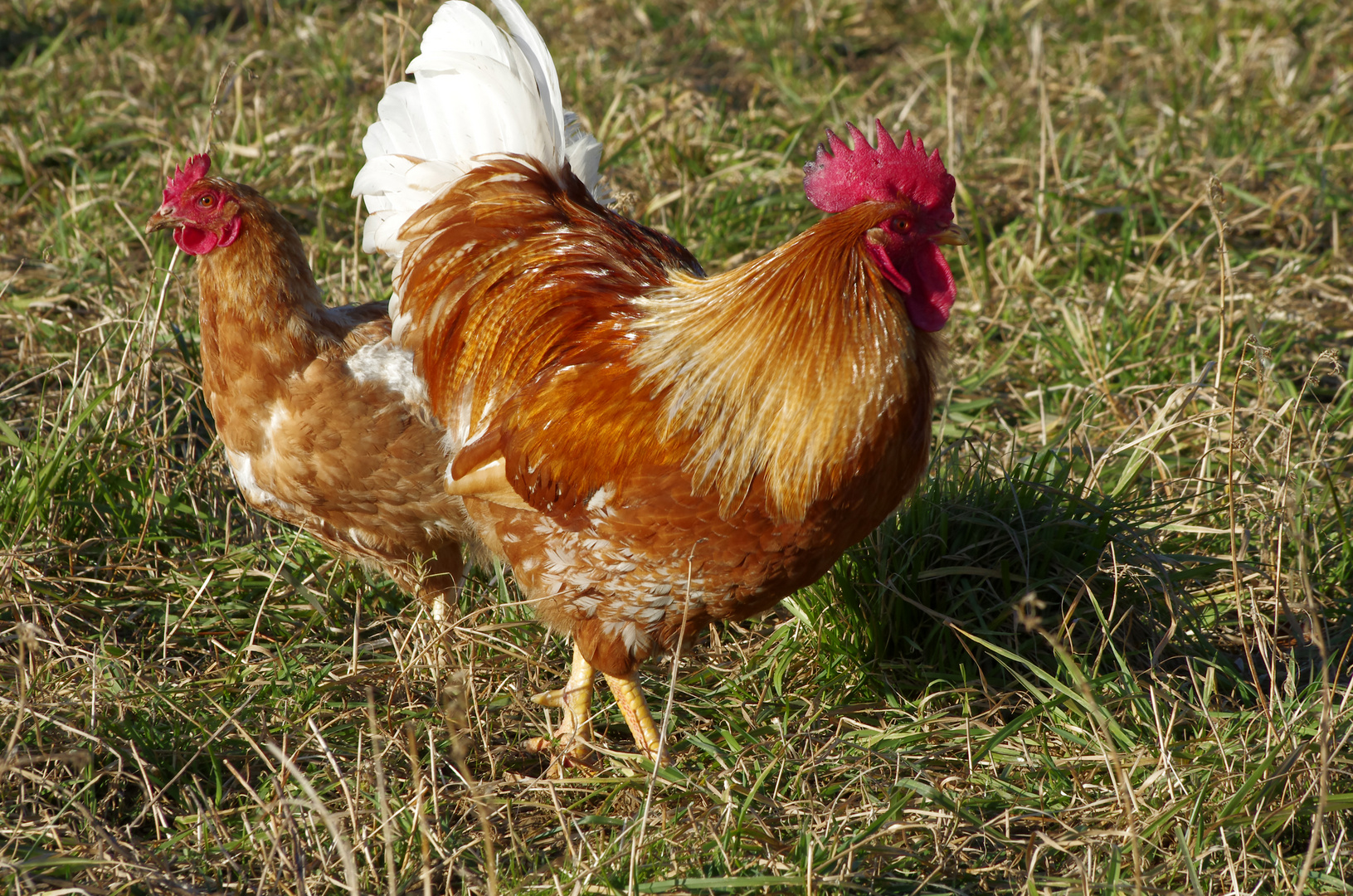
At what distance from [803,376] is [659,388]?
404 mm

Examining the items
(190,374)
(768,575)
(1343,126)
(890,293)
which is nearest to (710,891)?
(768,575)

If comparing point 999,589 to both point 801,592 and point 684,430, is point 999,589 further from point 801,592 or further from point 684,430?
point 684,430

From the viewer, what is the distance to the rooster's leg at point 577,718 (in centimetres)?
A: 340

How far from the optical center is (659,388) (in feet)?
9.92

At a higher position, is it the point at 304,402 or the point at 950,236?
the point at 950,236

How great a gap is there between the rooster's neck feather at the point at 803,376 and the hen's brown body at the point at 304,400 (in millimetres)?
990

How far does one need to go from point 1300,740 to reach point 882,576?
127cm

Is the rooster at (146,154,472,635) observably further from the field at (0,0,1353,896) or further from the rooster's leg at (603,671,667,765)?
the rooster's leg at (603,671,667,765)

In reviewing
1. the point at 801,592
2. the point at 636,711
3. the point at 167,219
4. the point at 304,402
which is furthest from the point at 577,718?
the point at 167,219

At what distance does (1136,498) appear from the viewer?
3.78 metres

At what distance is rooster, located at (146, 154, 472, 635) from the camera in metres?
3.51

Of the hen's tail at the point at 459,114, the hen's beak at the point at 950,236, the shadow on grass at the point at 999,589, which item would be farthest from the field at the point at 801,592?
the hen's tail at the point at 459,114

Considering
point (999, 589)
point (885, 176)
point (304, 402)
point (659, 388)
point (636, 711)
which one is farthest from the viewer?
point (999, 589)

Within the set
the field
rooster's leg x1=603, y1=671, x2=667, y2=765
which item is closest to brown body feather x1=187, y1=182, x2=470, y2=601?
the field
